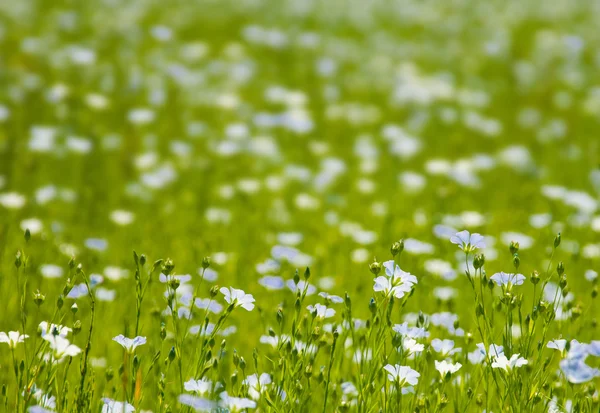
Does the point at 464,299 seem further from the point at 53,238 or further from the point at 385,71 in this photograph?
the point at 385,71

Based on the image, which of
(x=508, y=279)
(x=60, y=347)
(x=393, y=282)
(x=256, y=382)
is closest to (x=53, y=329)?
(x=60, y=347)

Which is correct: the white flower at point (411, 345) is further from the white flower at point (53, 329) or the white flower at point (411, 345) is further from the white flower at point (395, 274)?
the white flower at point (53, 329)

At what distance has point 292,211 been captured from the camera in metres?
4.14

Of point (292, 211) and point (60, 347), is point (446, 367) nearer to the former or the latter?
point (60, 347)

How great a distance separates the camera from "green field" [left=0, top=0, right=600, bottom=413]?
69.3 inches

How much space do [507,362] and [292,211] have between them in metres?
2.59

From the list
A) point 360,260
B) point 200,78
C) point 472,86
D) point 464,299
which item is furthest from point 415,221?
point 472,86

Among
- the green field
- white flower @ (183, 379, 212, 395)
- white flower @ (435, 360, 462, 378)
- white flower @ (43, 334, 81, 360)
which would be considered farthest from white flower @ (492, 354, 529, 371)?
white flower @ (43, 334, 81, 360)

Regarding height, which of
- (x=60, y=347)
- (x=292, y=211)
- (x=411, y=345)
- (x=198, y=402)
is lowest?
(x=198, y=402)

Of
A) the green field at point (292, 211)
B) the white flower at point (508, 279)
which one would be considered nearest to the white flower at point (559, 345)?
the green field at point (292, 211)

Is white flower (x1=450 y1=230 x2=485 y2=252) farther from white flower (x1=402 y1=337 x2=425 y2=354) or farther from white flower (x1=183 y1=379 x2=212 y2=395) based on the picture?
white flower (x1=183 y1=379 x2=212 y2=395)

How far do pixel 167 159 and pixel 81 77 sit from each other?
4.20ft

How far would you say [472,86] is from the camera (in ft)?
21.6

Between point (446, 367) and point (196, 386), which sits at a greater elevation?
point (446, 367)
